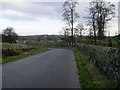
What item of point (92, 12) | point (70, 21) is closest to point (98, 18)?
point (92, 12)

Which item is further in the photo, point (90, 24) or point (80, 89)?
point (90, 24)

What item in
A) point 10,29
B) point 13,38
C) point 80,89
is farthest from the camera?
point 10,29

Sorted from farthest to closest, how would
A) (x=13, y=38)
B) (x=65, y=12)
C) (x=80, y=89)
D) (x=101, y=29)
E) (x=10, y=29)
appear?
(x=10, y=29), (x=13, y=38), (x=65, y=12), (x=101, y=29), (x=80, y=89)

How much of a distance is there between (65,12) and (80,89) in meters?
63.0

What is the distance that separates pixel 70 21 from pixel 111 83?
6286 centimetres

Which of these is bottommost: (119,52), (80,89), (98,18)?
(80,89)

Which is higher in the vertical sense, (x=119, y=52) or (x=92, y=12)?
(x=92, y=12)

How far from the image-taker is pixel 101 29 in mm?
52406

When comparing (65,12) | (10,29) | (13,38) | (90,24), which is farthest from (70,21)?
(10,29)

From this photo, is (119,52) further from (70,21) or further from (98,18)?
(70,21)

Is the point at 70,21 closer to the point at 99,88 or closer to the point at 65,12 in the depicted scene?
the point at 65,12

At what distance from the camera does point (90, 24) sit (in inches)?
2146

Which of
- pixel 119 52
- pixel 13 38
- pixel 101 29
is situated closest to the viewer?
pixel 119 52

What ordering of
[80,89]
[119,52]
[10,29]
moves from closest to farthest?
1. [119,52]
2. [80,89]
3. [10,29]
